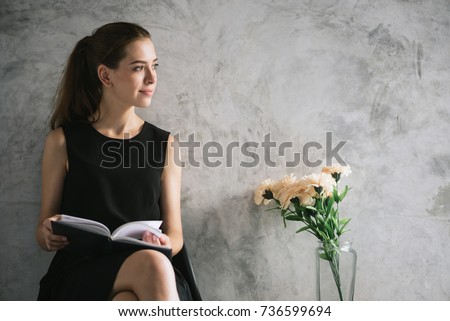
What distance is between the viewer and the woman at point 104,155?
1804 millimetres

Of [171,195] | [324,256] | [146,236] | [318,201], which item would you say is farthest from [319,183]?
[146,236]

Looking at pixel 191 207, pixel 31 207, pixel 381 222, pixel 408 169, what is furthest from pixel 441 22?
pixel 31 207

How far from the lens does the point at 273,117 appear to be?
83.2 inches

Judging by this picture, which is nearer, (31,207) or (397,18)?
(31,207)

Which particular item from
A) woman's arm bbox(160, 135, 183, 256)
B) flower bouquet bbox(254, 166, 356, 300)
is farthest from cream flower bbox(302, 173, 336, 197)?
woman's arm bbox(160, 135, 183, 256)

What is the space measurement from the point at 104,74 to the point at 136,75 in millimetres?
125

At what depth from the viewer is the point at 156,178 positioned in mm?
1898

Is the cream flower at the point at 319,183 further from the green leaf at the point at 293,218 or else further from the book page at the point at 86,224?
the book page at the point at 86,224

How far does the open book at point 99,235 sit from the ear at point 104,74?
572mm

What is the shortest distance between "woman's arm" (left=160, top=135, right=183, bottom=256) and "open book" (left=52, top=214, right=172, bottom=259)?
31 centimetres

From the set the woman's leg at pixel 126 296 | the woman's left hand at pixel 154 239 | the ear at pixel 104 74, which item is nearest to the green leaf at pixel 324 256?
the woman's left hand at pixel 154 239

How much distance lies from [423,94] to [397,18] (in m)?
0.34

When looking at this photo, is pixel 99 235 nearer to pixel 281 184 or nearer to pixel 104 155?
pixel 104 155
